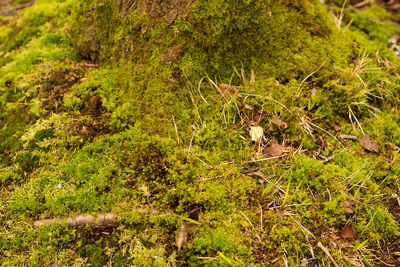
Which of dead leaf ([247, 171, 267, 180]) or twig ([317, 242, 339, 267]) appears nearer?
twig ([317, 242, 339, 267])

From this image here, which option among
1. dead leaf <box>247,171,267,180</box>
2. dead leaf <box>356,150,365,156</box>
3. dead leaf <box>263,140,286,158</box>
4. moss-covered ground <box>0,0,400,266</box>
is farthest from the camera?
dead leaf <box>356,150,365,156</box>

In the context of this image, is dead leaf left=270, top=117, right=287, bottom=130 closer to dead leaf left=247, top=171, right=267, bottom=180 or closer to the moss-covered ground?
the moss-covered ground

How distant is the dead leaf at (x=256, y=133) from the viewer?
9.92 feet

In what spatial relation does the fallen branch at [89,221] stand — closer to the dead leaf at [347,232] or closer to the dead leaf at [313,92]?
the dead leaf at [347,232]

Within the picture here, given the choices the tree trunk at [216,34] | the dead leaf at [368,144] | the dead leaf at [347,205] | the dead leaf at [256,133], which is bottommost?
the dead leaf at [347,205]

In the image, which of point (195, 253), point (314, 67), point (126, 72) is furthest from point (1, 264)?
point (314, 67)

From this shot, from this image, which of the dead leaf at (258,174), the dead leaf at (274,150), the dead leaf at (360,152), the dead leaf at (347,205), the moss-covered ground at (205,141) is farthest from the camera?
the dead leaf at (360,152)

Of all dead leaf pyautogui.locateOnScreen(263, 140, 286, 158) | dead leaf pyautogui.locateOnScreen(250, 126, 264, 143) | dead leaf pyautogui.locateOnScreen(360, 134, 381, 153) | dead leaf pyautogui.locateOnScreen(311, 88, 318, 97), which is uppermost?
dead leaf pyautogui.locateOnScreen(311, 88, 318, 97)

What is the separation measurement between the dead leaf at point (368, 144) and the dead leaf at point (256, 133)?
1223 millimetres

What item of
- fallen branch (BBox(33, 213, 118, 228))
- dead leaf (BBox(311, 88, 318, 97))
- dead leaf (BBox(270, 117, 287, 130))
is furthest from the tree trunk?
fallen branch (BBox(33, 213, 118, 228))

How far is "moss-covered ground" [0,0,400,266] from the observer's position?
241cm

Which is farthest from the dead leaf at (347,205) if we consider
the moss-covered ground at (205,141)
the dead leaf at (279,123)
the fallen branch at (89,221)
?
the fallen branch at (89,221)

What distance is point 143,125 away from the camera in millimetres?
3070

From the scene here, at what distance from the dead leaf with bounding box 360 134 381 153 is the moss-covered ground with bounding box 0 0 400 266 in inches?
1.5
